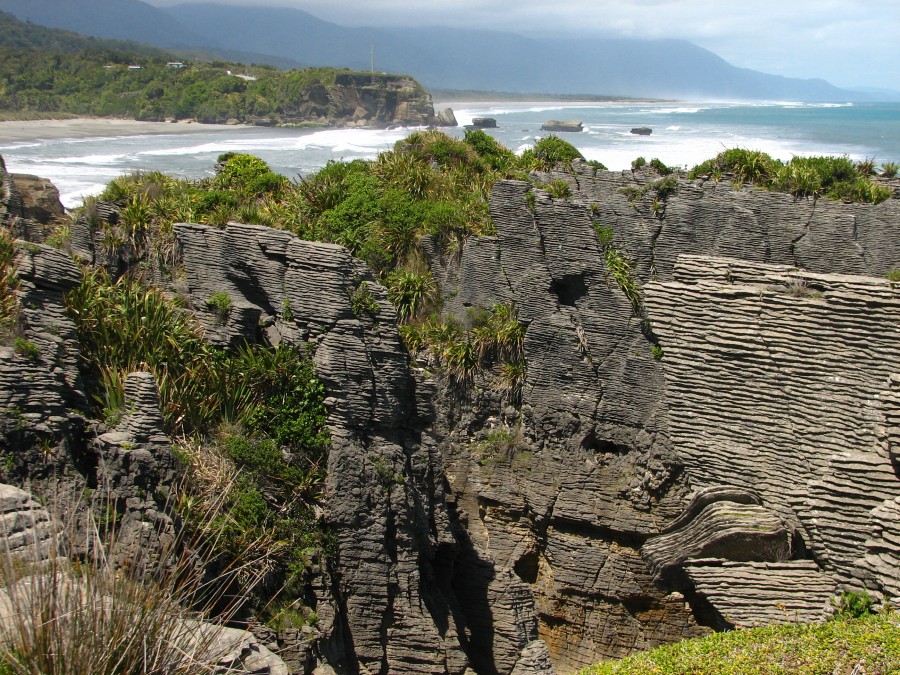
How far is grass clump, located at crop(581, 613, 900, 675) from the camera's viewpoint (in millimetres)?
7812

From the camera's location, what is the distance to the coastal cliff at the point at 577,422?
394 inches

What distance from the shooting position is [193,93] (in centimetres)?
8094

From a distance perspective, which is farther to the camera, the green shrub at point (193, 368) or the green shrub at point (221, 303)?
the green shrub at point (221, 303)

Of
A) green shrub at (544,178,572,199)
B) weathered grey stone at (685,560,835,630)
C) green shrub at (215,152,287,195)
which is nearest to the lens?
weathered grey stone at (685,560,835,630)

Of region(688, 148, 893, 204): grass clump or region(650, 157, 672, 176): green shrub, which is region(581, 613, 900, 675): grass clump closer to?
region(688, 148, 893, 204): grass clump

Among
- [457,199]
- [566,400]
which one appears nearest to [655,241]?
[566,400]

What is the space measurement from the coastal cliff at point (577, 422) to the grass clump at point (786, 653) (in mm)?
1084

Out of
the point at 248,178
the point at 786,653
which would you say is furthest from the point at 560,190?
the point at 786,653

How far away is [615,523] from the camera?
44.6 ft

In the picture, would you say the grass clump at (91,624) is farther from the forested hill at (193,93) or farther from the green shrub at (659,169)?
the forested hill at (193,93)

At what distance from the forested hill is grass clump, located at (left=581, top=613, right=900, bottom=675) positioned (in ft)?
251

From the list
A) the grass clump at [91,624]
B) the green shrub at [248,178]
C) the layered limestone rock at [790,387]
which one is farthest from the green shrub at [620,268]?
the grass clump at [91,624]

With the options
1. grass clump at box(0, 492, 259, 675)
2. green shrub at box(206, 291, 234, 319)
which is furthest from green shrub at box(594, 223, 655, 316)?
grass clump at box(0, 492, 259, 675)

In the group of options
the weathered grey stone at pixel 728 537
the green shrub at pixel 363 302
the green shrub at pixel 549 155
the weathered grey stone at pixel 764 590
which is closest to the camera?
the weathered grey stone at pixel 764 590
